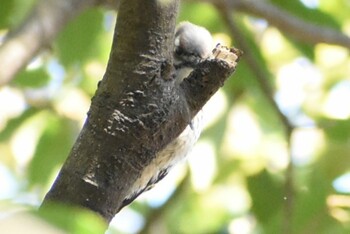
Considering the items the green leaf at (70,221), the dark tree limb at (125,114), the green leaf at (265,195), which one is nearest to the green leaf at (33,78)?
the green leaf at (265,195)

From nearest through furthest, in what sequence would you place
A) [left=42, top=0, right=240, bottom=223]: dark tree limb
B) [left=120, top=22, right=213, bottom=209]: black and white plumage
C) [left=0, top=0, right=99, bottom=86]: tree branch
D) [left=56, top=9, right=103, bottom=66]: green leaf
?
[left=42, top=0, right=240, bottom=223]: dark tree limb, [left=0, top=0, right=99, bottom=86]: tree branch, [left=120, top=22, right=213, bottom=209]: black and white plumage, [left=56, top=9, right=103, bottom=66]: green leaf

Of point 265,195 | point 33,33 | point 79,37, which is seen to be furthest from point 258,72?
point 33,33

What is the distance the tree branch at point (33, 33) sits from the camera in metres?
1.34

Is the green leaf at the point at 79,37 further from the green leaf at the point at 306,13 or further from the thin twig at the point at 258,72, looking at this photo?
the green leaf at the point at 306,13

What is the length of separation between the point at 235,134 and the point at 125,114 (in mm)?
1542

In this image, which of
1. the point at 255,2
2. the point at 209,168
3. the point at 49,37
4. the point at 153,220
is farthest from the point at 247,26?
the point at 49,37

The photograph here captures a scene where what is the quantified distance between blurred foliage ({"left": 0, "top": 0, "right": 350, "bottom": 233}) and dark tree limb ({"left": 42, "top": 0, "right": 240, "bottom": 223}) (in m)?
0.89

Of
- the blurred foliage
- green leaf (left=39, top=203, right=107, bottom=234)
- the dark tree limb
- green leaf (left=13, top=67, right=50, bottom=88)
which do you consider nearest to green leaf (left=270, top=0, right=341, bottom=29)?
the blurred foliage

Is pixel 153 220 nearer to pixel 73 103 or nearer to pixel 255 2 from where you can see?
pixel 73 103

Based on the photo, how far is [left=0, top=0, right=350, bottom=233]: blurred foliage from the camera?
6.14ft

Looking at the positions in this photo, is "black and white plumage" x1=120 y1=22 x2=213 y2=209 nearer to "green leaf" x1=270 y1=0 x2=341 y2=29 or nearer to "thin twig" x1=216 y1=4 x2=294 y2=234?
"thin twig" x1=216 y1=4 x2=294 y2=234

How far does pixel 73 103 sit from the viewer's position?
7.75 ft

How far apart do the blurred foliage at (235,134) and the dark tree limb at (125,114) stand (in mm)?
892

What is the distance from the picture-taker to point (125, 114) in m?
0.89
